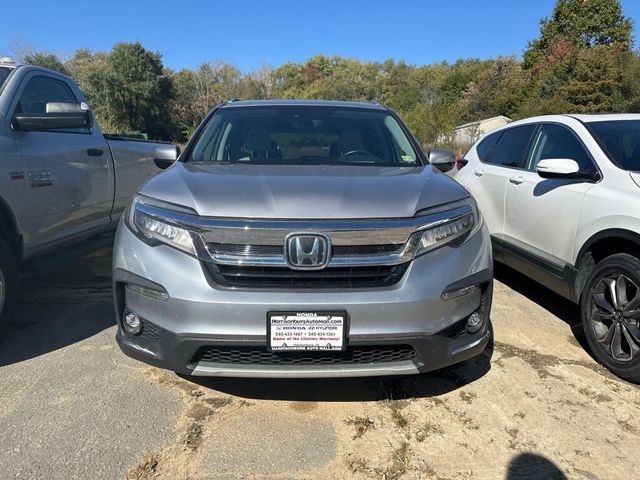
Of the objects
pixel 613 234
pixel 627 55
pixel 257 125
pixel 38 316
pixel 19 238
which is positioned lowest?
pixel 38 316

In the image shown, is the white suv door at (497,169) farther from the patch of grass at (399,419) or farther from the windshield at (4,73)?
the windshield at (4,73)

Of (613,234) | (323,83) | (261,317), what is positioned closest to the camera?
(261,317)

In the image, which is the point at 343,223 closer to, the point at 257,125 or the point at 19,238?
the point at 257,125

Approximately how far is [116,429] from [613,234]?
3.14 meters

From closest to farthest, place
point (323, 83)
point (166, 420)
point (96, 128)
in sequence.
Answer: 1. point (166, 420)
2. point (96, 128)
3. point (323, 83)

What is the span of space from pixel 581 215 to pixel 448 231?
1667 millimetres

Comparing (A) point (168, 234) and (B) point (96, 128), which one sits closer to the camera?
(A) point (168, 234)

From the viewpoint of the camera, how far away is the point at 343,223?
92.7 inches

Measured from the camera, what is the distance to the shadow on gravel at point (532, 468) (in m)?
2.25

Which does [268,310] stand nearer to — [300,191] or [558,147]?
[300,191]

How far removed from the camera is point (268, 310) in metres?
2.26

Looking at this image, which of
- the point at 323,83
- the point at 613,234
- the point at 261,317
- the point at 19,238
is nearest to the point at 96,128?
the point at 19,238

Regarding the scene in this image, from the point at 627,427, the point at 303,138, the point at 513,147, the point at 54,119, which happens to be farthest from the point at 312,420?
the point at 513,147

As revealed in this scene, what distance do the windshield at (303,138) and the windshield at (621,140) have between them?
1478mm
